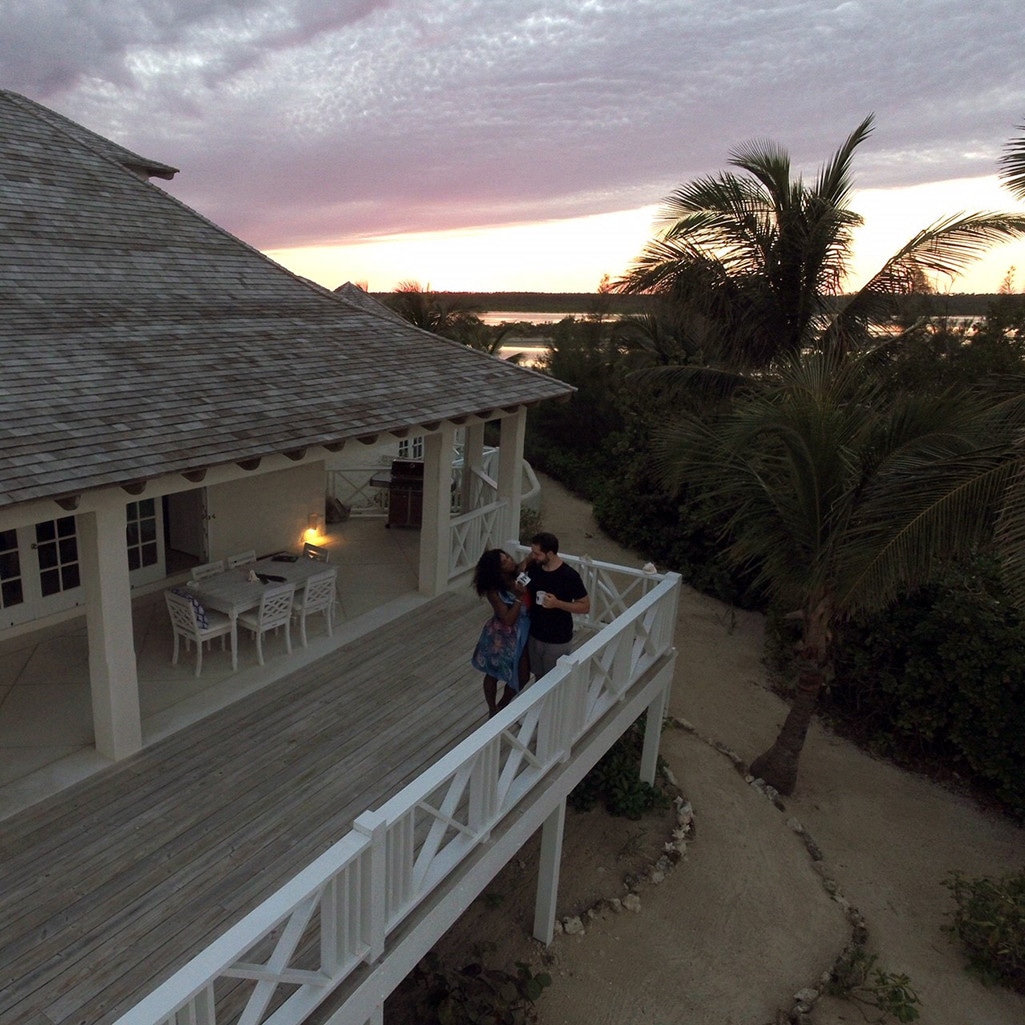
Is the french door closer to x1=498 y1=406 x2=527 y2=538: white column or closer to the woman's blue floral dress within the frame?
the woman's blue floral dress

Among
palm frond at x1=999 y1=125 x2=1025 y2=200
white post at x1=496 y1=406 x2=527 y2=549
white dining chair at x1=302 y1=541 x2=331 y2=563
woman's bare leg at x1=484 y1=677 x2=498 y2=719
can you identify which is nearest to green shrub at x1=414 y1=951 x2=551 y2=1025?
woman's bare leg at x1=484 y1=677 x2=498 y2=719

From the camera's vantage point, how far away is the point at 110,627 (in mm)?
5086

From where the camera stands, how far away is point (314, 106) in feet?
45.5

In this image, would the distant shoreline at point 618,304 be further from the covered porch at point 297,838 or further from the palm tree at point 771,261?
the covered porch at point 297,838

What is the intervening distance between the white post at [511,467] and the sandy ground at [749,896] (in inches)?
150

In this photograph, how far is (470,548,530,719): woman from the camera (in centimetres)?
497

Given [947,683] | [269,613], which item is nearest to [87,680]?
[269,613]

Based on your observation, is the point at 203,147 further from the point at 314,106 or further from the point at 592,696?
the point at 592,696

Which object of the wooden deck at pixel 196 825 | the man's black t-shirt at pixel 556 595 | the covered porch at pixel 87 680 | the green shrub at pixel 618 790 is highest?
the man's black t-shirt at pixel 556 595

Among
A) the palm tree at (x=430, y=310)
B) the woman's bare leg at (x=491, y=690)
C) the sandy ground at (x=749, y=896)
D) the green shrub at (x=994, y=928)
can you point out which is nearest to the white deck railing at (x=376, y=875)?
the woman's bare leg at (x=491, y=690)

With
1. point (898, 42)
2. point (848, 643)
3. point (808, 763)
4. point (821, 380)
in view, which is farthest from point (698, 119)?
point (808, 763)

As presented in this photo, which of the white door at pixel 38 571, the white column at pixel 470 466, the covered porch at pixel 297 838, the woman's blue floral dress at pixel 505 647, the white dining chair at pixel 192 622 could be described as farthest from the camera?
the white column at pixel 470 466

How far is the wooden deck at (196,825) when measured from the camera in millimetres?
3645

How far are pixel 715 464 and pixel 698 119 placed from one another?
34.2 feet
